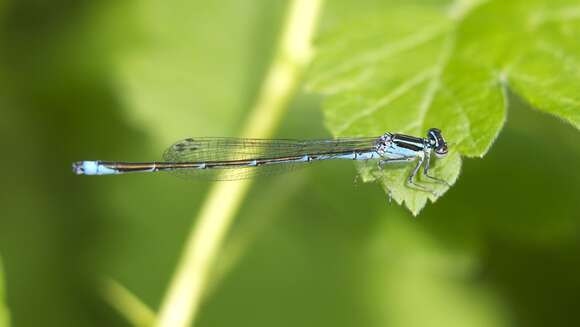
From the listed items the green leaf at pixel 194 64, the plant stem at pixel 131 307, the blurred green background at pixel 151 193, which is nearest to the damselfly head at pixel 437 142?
the blurred green background at pixel 151 193

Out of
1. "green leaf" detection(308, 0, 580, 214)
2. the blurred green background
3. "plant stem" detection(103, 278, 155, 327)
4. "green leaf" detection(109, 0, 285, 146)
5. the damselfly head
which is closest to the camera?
"green leaf" detection(308, 0, 580, 214)

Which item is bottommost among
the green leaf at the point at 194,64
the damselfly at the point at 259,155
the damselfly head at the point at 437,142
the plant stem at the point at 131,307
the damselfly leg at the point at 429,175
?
the plant stem at the point at 131,307

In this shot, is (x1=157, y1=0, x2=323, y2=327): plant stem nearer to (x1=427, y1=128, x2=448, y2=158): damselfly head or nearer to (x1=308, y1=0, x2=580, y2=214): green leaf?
(x1=308, y1=0, x2=580, y2=214): green leaf

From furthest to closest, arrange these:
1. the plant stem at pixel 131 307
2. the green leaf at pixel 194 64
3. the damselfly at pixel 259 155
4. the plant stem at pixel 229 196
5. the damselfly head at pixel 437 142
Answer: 1. the green leaf at pixel 194 64
2. the damselfly at pixel 259 155
3. the plant stem at pixel 131 307
4. the plant stem at pixel 229 196
5. the damselfly head at pixel 437 142

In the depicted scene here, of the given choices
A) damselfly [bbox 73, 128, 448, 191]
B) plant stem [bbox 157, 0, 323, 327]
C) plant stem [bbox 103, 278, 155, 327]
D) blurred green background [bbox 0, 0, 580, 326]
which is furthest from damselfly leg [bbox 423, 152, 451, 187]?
plant stem [bbox 103, 278, 155, 327]

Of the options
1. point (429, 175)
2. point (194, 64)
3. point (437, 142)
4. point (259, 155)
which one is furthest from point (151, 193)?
point (429, 175)

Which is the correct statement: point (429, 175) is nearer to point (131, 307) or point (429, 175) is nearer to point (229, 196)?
point (229, 196)

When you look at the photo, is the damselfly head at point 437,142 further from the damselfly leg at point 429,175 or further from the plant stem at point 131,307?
the plant stem at point 131,307
